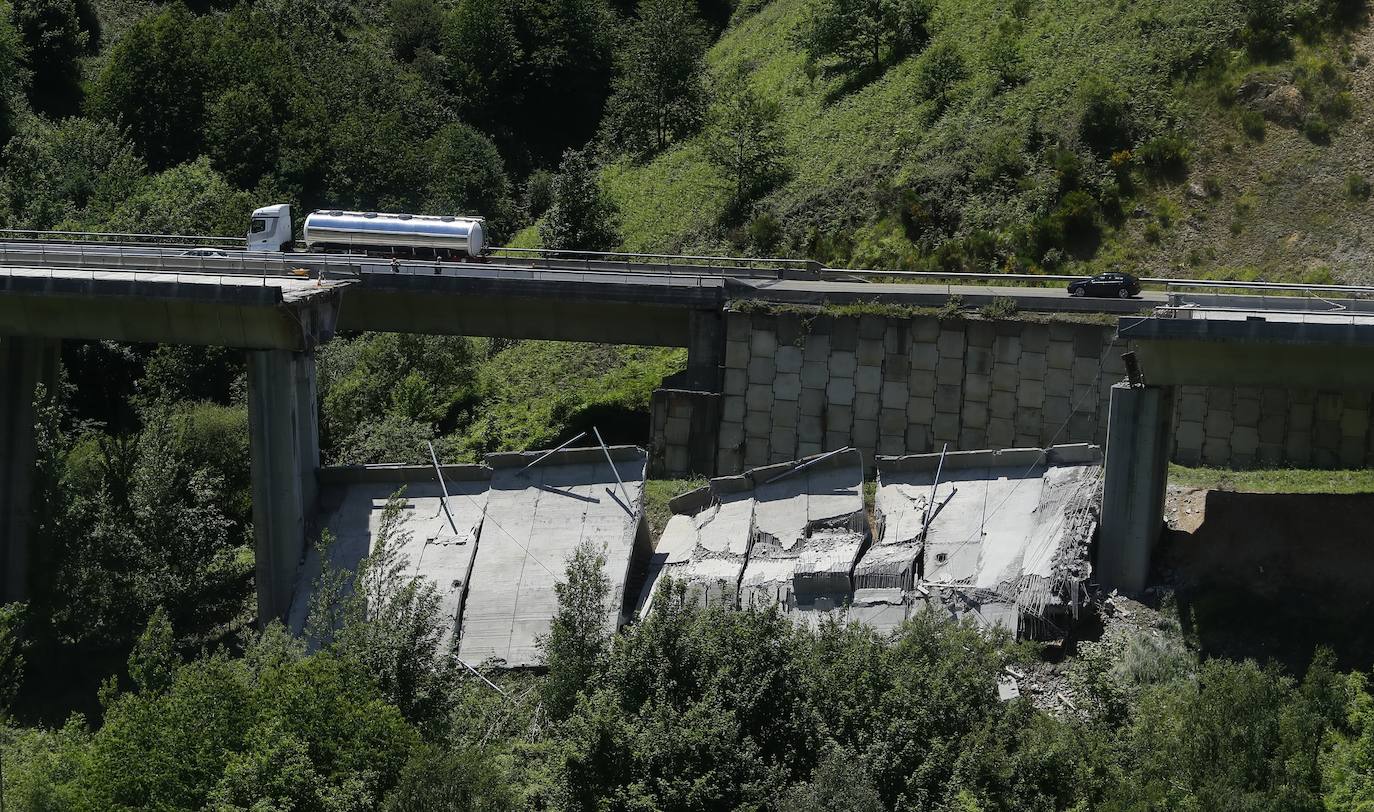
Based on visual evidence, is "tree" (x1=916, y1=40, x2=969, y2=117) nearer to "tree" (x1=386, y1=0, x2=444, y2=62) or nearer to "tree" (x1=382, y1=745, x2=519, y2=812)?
"tree" (x1=386, y1=0, x2=444, y2=62)

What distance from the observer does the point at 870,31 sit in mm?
68250

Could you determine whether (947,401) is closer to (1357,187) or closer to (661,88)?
(1357,187)

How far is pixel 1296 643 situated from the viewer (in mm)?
31312

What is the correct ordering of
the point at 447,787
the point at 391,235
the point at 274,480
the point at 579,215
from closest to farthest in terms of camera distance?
1. the point at 447,787
2. the point at 274,480
3. the point at 391,235
4. the point at 579,215

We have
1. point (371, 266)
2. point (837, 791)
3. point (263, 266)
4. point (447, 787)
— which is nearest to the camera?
point (447, 787)

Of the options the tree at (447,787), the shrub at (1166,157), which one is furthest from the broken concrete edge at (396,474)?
the shrub at (1166,157)

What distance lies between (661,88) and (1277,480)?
144ft

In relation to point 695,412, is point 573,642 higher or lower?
lower

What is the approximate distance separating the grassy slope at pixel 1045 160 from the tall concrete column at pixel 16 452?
26914mm

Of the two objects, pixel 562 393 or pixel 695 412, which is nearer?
pixel 695 412

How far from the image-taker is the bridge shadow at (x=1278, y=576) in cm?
3139

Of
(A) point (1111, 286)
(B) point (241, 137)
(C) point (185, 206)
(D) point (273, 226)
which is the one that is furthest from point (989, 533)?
(B) point (241, 137)

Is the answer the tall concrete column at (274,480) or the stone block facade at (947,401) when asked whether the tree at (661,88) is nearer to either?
the stone block facade at (947,401)

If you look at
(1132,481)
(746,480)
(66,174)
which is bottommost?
(746,480)
